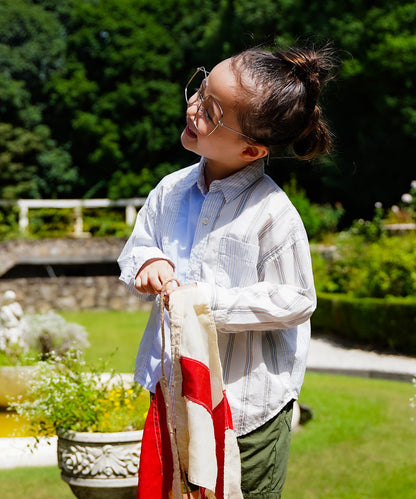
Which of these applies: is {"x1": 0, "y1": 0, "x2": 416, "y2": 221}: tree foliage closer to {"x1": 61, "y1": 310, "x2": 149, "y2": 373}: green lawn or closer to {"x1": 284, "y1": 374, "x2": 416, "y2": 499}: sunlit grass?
{"x1": 61, "y1": 310, "x2": 149, "y2": 373}: green lawn

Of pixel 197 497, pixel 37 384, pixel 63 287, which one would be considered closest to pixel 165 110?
pixel 63 287

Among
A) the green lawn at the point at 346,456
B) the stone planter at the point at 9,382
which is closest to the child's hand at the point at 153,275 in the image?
the green lawn at the point at 346,456

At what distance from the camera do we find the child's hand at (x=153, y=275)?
1.68 meters

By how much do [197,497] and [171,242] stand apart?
0.64 metres

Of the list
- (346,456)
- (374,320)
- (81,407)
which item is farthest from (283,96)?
(374,320)

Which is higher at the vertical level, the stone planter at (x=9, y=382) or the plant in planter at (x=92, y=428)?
the plant in planter at (x=92, y=428)

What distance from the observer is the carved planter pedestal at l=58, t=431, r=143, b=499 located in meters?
2.78

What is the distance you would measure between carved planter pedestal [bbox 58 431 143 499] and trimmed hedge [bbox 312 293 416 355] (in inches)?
246

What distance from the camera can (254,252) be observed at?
66.9 inches

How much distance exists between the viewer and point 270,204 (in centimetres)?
174

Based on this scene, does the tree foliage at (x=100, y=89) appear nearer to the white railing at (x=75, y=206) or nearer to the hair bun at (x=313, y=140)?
the white railing at (x=75, y=206)

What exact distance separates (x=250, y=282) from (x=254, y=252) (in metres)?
0.08

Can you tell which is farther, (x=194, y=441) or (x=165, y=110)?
(x=165, y=110)

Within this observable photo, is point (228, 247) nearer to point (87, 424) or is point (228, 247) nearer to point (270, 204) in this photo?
point (270, 204)
